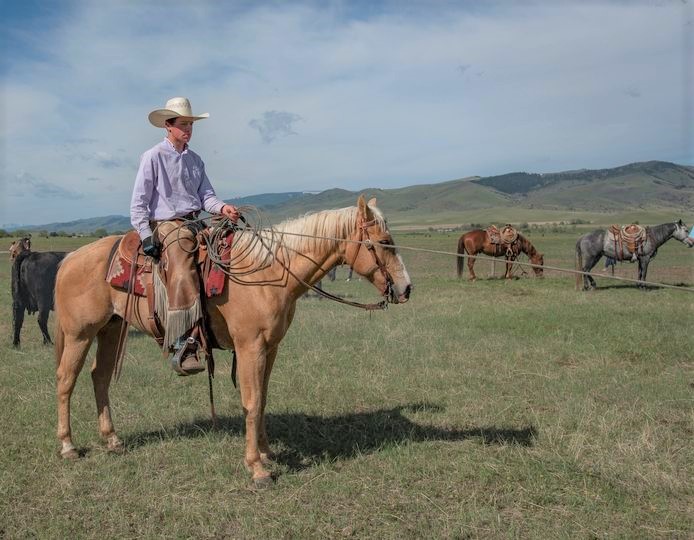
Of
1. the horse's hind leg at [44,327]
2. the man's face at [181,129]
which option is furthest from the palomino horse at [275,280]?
the horse's hind leg at [44,327]

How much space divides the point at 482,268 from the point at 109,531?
22986mm

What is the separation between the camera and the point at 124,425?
19.3ft

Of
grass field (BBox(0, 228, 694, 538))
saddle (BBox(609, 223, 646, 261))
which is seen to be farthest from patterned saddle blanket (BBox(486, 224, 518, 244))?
grass field (BBox(0, 228, 694, 538))

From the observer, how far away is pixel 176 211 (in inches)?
196

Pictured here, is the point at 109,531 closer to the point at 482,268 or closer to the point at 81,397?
the point at 81,397

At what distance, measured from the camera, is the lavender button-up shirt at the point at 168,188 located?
4746mm

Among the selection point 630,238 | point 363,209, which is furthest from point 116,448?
point 630,238

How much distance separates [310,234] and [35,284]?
319 inches

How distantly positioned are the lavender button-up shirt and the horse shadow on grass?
217cm

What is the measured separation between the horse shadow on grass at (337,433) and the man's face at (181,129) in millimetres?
2825

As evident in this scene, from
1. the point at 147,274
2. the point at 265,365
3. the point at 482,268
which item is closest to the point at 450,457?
the point at 265,365

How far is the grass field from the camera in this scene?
393 cm

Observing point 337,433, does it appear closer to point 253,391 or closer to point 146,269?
point 253,391

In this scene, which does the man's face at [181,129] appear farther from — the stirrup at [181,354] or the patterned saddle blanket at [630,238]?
the patterned saddle blanket at [630,238]
